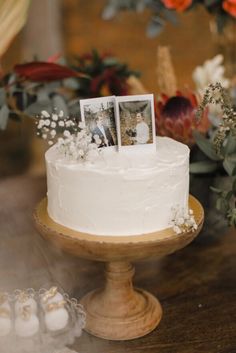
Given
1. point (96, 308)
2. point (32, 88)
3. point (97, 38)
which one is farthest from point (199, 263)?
point (97, 38)

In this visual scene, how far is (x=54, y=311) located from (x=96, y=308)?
0.53 feet

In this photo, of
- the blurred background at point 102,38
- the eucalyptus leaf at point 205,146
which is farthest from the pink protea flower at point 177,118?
the blurred background at point 102,38

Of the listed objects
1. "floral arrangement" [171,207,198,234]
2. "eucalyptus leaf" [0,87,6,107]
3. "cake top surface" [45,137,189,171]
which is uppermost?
"eucalyptus leaf" [0,87,6,107]

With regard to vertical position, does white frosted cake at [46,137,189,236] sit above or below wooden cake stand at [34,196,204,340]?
above

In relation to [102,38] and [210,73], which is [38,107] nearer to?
[210,73]

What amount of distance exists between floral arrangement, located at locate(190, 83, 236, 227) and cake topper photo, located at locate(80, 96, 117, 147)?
17cm

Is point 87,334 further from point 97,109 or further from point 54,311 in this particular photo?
point 97,109

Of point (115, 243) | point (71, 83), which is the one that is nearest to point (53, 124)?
point (115, 243)

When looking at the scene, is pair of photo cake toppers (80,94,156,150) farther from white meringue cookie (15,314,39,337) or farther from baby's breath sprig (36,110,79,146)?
white meringue cookie (15,314,39,337)

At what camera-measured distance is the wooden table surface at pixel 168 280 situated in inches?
42.4

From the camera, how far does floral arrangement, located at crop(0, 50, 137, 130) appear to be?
4.86 feet

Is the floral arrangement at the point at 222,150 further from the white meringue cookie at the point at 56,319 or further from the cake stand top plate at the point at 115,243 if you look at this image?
the white meringue cookie at the point at 56,319

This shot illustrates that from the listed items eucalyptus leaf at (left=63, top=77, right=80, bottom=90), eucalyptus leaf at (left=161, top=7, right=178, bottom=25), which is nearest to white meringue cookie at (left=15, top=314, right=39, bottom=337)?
eucalyptus leaf at (left=63, top=77, right=80, bottom=90)

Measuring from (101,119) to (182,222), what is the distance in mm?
247
